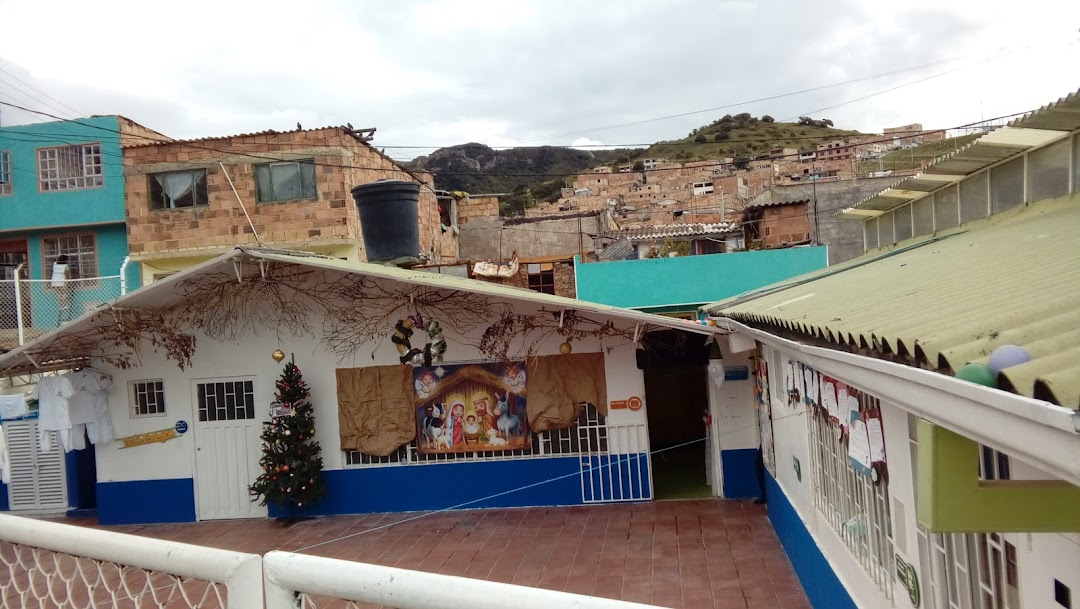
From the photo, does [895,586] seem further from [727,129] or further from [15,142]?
[727,129]

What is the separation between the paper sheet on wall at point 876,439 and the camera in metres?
3.95

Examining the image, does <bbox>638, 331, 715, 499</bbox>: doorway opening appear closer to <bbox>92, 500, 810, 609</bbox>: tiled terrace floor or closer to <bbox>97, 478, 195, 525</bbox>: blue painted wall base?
<bbox>92, 500, 810, 609</bbox>: tiled terrace floor

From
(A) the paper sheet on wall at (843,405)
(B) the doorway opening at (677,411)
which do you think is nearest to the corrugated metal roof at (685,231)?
(B) the doorway opening at (677,411)

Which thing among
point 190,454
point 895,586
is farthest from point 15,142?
point 895,586

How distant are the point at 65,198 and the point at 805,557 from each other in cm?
1919

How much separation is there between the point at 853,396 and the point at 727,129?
79.8 meters

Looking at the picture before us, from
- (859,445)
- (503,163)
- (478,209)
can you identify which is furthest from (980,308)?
(503,163)

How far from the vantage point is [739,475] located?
1024 centimetres

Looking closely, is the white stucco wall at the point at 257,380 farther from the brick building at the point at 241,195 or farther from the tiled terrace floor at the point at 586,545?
the brick building at the point at 241,195

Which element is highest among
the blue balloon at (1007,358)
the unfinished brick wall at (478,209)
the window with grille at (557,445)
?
the unfinished brick wall at (478,209)

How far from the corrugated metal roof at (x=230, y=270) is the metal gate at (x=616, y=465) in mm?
1699

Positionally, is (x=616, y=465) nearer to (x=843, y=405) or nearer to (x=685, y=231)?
(x=843, y=405)

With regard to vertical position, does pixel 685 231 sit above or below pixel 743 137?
below

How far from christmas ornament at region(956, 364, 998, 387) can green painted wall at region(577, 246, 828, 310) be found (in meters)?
13.4
